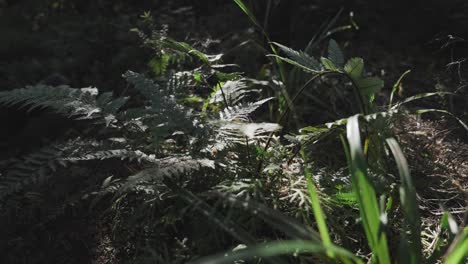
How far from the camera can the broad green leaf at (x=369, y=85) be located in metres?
1.73

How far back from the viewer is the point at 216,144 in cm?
171

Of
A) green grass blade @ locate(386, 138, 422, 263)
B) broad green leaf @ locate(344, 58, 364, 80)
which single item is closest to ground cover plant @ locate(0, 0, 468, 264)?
broad green leaf @ locate(344, 58, 364, 80)

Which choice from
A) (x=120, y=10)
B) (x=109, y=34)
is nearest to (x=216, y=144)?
(x=109, y=34)

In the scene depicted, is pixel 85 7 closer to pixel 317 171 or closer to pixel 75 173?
pixel 75 173

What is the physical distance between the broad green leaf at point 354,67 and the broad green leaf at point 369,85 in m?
0.02

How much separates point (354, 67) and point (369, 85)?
0.31ft

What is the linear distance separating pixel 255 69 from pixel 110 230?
60.9 inches

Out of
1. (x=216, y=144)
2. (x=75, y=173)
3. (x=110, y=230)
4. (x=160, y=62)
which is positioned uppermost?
(x=160, y=62)

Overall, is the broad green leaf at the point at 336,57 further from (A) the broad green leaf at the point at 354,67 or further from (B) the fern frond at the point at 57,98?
(B) the fern frond at the point at 57,98

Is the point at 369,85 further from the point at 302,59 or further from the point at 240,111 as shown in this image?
the point at 240,111

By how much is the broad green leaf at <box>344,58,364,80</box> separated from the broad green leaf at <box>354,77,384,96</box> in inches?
1.0

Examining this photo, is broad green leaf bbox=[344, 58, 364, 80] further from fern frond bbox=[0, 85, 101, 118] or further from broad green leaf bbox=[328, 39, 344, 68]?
fern frond bbox=[0, 85, 101, 118]

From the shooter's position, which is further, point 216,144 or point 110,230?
point 110,230

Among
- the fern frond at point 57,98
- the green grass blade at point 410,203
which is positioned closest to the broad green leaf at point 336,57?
the green grass blade at point 410,203
